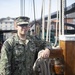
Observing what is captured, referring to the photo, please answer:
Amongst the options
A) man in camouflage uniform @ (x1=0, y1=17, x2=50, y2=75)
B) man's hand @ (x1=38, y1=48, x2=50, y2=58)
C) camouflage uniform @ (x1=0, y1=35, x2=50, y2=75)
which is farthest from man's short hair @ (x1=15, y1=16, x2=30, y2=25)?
man's hand @ (x1=38, y1=48, x2=50, y2=58)

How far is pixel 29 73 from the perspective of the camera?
8.04 feet

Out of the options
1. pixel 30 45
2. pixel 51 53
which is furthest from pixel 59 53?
pixel 30 45

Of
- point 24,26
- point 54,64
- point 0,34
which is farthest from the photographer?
point 0,34

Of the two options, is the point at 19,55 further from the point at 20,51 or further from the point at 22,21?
the point at 22,21

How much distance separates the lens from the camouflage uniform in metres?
2.32

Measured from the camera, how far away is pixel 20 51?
2365 mm

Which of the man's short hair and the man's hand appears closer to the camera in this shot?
the man's hand

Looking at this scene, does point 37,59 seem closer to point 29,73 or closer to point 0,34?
point 29,73

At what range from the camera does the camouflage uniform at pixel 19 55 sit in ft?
7.61

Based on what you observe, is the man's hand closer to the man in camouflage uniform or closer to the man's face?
the man in camouflage uniform

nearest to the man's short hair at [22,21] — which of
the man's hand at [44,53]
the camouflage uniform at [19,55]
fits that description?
the camouflage uniform at [19,55]

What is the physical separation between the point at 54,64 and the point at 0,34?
9386 millimetres

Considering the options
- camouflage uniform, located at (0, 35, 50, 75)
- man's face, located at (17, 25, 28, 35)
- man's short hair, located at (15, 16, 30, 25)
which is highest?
man's short hair, located at (15, 16, 30, 25)

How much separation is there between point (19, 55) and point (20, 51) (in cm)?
4
